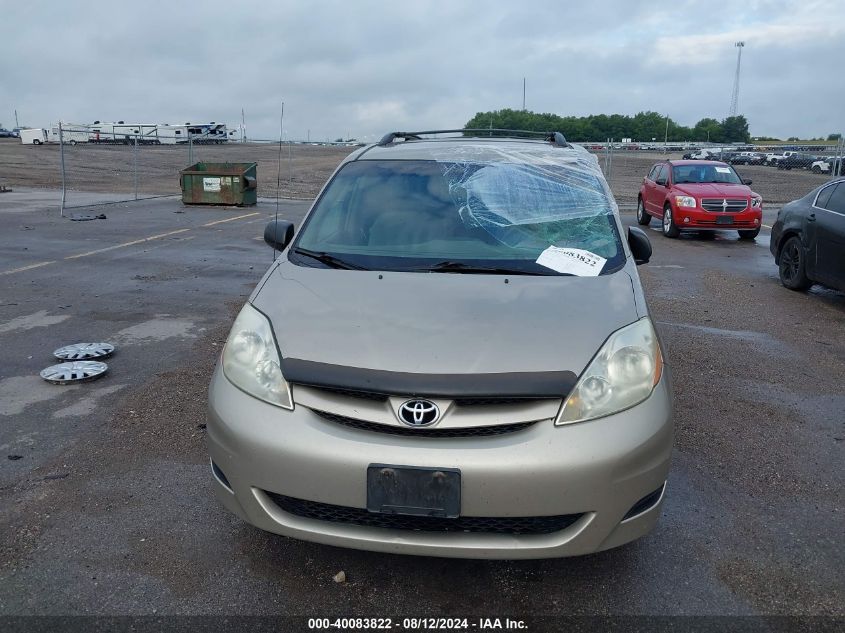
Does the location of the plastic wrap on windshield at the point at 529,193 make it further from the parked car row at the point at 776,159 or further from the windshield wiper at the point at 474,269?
the parked car row at the point at 776,159

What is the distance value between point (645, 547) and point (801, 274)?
23.2ft

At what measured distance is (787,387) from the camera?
5457 millimetres

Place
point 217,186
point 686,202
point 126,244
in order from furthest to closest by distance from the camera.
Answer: point 217,186 < point 686,202 < point 126,244

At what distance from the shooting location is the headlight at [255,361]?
109 inches

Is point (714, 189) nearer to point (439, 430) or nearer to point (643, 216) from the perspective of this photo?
point (643, 216)

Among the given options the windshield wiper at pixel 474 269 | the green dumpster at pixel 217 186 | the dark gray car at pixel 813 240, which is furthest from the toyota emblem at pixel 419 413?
the green dumpster at pixel 217 186

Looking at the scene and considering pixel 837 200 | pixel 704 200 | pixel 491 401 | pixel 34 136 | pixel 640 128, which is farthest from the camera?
pixel 640 128

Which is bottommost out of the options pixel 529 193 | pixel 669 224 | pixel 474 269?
pixel 669 224

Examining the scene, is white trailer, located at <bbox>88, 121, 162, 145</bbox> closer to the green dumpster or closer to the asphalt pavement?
the green dumpster

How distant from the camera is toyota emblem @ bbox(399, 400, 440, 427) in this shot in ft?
8.39

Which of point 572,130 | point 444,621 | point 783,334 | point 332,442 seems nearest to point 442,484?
point 332,442

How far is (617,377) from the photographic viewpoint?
2.76 meters

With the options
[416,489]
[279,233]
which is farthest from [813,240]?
[416,489]

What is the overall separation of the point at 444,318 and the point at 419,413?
0.53 meters
